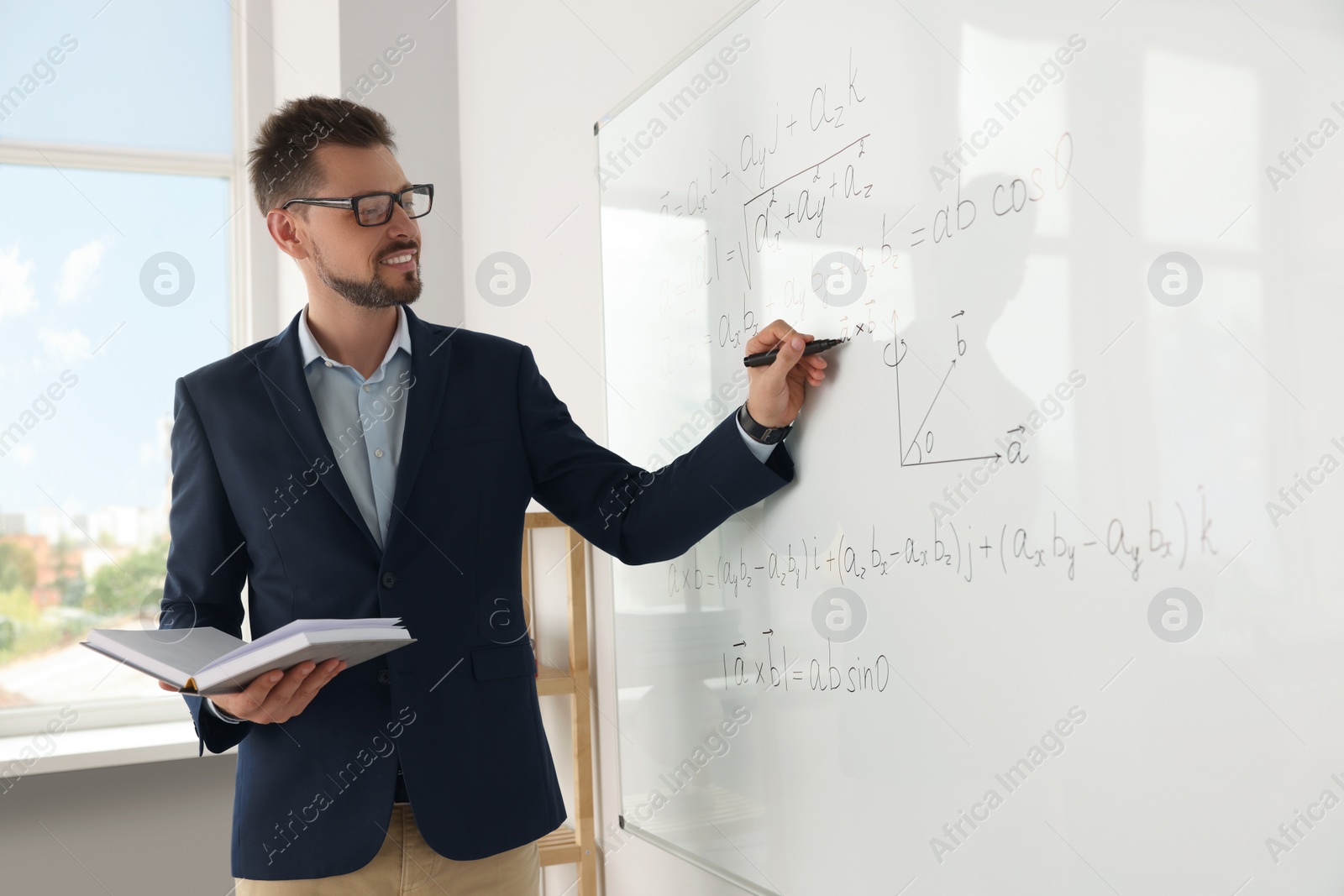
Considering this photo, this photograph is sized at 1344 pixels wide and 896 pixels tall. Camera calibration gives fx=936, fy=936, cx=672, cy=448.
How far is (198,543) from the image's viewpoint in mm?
1284

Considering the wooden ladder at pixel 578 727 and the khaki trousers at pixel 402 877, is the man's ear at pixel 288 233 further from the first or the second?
the khaki trousers at pixel 402 877

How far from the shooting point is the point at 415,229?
1416 mm

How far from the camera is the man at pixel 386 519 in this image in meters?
1.20

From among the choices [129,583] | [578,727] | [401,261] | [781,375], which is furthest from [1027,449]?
[129,583]

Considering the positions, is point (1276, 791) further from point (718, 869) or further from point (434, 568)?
point (434, 568)

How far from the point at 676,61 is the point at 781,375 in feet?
1.98

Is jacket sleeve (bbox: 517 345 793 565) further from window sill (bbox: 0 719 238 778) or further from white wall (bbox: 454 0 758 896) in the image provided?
window sill (bbox: 0 719 238 778)

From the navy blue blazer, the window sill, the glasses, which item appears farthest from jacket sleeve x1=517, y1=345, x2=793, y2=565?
the window sill

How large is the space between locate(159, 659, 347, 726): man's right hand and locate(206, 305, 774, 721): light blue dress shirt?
245 mm

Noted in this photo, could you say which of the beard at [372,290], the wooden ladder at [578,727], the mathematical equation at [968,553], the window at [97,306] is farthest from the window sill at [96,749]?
→ the mathematical equation at [968,553]

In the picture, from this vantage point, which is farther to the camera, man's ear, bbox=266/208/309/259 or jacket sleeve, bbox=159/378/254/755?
man's ear, bbox=266/208/309/259

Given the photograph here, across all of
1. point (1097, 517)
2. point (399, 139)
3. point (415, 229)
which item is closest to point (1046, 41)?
point (1097, 517)

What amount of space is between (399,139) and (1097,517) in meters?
2.43

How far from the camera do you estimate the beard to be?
1342 millimetres
